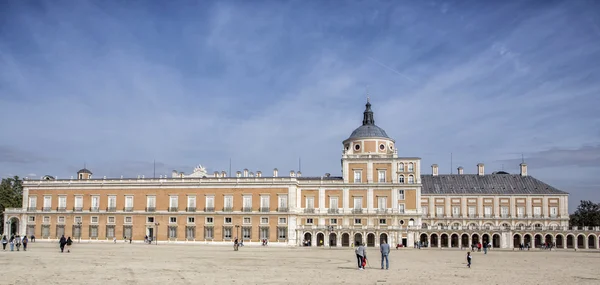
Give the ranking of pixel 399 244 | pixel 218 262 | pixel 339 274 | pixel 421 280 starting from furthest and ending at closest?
pixel 399 244 < pixel 218 262 < pixel 339 274 < pixel 421 280

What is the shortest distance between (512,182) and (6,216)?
69.7 m

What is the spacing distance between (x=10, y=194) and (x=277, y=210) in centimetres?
4311

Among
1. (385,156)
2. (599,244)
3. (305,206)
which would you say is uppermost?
(385,156)

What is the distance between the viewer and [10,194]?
3504 inches

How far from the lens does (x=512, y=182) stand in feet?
279

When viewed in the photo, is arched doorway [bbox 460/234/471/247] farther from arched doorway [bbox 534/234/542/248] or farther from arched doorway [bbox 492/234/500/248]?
arched doorway [bbox 534/234/542/248]

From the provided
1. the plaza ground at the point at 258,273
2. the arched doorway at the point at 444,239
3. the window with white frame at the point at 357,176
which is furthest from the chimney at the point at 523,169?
the plaza ground at the point at 258,273

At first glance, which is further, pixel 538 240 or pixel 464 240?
pixel 464 240

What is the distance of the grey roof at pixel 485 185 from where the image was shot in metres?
83.6

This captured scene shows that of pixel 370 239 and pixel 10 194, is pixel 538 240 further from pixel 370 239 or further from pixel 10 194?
pixel 10 194

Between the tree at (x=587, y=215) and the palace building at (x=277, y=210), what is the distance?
19.2 metres

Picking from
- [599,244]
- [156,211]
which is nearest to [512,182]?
[599,244]

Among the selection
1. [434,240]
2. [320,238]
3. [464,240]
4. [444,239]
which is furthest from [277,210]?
[464,240]

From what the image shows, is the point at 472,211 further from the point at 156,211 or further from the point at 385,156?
the point at 156,211
